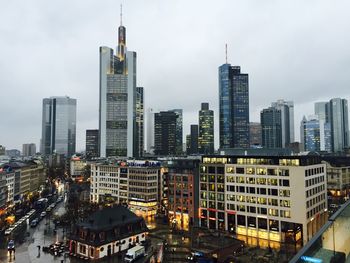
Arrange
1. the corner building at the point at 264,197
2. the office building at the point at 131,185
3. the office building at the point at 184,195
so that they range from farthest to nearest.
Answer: the office building at the point at 131,185 → the office building at the point at 184,195 → the corner building at the point at 264,197

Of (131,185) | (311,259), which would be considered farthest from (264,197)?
(311,259)

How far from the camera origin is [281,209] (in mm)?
82688

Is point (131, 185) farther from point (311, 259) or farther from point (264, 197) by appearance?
point (311, 259)

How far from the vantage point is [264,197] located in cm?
8638

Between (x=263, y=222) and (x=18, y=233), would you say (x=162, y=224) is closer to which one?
(x=263, y=222)

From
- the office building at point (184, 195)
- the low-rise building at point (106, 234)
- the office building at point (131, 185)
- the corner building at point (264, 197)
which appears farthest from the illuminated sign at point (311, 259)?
the office building at point (131, 185)

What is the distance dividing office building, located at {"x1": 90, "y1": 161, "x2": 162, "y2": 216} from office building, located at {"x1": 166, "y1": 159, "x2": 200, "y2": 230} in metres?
14.6

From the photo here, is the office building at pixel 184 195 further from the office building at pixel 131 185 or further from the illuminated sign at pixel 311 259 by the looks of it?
the illuminated sign at pixel 311 259

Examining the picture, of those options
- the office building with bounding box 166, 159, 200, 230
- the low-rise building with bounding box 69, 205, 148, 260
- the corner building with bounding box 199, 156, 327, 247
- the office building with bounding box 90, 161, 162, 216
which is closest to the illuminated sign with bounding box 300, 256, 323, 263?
the low-rise building with bounding box 69, 205, 148, 260

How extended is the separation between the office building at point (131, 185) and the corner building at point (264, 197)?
28321mm

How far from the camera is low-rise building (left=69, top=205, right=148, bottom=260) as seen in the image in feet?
222

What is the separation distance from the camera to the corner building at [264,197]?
8100 cm

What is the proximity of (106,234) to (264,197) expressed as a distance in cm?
4575

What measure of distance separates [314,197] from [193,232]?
3717cm
